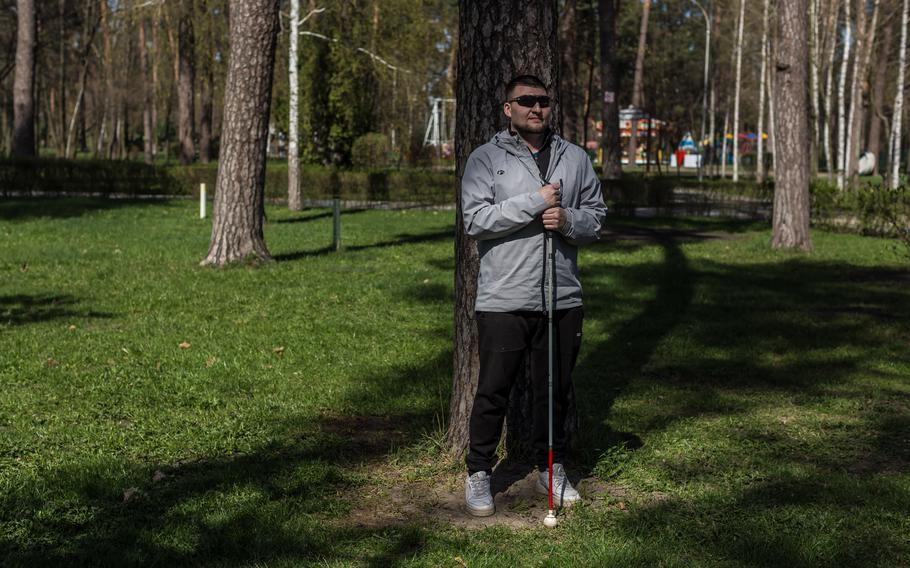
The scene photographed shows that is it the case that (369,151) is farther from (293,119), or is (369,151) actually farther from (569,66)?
(293,119)

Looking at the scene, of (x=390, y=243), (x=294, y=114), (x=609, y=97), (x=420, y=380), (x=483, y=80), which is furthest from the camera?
(x=609, y=97)

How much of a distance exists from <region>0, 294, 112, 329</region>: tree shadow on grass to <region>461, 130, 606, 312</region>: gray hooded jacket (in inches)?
263

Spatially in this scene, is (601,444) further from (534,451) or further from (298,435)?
(298,435)

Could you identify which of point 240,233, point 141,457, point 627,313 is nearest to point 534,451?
point 141,457

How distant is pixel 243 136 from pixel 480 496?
1047 centimetres

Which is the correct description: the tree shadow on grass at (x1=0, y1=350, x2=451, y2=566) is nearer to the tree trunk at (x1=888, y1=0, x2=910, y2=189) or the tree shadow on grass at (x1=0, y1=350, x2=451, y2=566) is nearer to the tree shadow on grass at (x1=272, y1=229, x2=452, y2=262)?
the tree shadow on grass at (x1=272, y1=229, x2=452, y2=262)

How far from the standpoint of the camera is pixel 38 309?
433 inches

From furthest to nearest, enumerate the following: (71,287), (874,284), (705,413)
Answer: (874,284) → (71,287) → (705,413)

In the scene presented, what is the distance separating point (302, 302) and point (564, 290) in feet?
23.2

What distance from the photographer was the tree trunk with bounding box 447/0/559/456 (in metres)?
5.46

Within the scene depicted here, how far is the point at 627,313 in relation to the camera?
452 inches

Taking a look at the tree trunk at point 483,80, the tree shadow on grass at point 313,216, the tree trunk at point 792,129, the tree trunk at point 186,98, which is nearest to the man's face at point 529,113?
the tree trunk at point 483,80

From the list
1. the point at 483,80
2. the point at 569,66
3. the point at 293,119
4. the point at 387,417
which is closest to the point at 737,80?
the point at 569,66

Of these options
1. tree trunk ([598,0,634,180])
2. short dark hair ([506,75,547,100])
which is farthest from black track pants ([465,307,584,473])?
tree trunk ([598,0,634,180])
